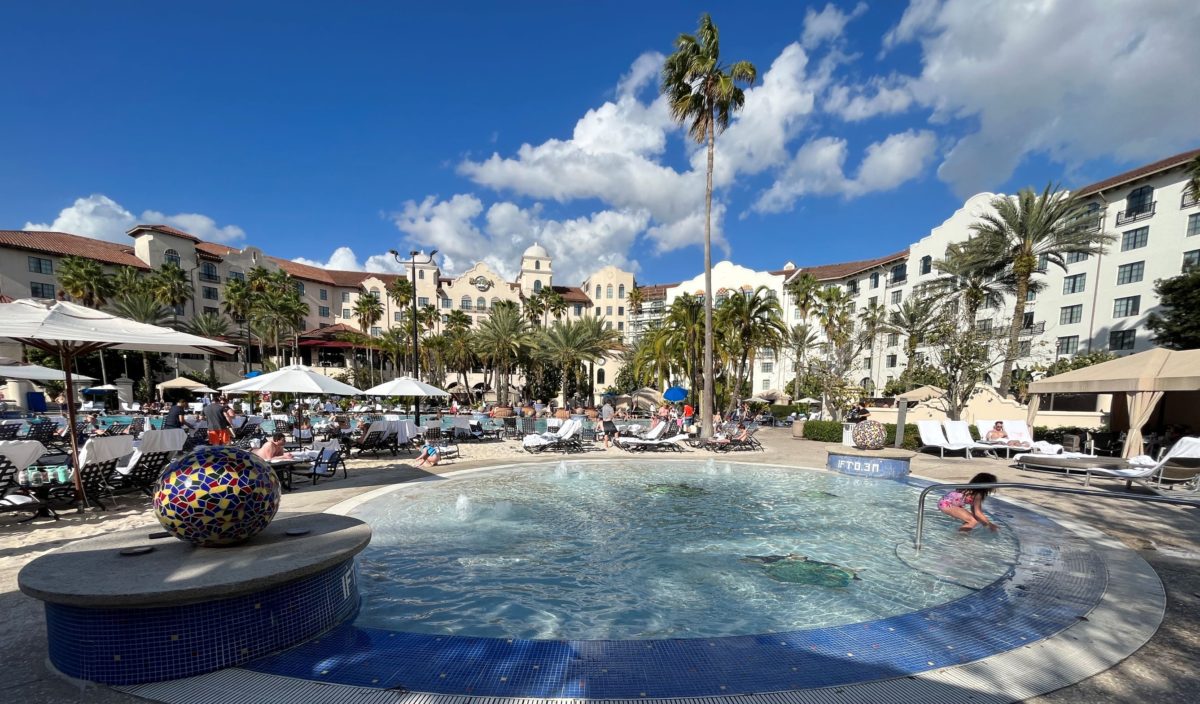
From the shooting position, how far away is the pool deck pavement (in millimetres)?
3412

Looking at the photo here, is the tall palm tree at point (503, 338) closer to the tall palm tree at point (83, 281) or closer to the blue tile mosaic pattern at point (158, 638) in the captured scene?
the tall palm tree at point (83, 281)

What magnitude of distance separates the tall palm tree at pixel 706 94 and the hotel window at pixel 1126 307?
3408cm

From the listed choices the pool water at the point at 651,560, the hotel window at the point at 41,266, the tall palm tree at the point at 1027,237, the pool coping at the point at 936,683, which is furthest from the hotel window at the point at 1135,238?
the hotel window at the point at 41,266

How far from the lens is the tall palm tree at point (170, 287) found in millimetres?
43969

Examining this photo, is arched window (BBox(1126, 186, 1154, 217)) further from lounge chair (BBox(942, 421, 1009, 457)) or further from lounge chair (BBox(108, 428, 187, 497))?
lounge chair (BBox(108, 428, 187, 497))

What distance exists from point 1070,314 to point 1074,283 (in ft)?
7.74

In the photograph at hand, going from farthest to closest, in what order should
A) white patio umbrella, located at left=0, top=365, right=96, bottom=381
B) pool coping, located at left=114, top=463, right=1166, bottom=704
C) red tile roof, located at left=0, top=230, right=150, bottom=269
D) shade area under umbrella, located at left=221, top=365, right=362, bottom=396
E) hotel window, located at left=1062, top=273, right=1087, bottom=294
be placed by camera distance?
red tile roof, located at left=0, top=230, right=150, bottom=269 < hotel window, located at left=1062, top=273, right=1087, bottom=294 < white patio umbrella, located at left=0, top=365, right=96, bottom=381 < shade area under umbrella, located at left=221, top=365, right=362, bottom=396 < pool coping, located at left=114, top=463, right=1166, bottom=704

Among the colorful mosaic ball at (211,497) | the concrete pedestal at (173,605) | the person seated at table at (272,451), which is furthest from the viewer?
the person seated at table at (272,451)

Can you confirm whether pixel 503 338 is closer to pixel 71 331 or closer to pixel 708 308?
pixel 708 308

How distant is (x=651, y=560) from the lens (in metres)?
6.79

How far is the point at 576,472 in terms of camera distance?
13.1m

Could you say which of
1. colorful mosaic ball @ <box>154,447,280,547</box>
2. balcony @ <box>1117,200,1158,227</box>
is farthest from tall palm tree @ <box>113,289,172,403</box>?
balcony @ <box>1117,200,1158,227</box>

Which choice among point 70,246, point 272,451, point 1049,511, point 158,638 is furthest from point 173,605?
point 70,246

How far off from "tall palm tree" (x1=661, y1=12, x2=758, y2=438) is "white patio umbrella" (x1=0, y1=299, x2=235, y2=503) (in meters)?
15.6
